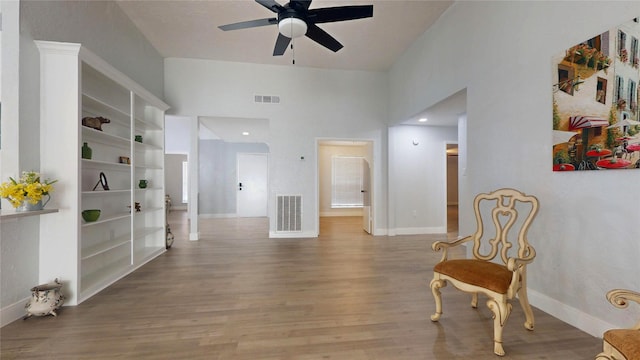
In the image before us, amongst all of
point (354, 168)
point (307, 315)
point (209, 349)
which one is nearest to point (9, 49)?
point (209, 349)

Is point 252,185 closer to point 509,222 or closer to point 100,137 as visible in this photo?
point 100,137

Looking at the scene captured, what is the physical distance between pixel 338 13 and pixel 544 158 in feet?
7.64

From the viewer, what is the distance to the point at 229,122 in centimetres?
582

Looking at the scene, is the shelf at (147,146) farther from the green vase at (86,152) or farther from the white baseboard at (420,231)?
the white baseboard at (420,231)

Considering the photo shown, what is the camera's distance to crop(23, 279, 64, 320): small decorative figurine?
212cm

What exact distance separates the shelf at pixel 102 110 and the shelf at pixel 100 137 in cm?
30

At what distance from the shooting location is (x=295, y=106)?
17.7 feet

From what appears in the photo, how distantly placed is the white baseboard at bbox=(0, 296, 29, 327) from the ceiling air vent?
427cm

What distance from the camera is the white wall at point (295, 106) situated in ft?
16.7

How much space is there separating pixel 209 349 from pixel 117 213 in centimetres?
272

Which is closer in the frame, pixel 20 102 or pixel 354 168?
pixel 20 102

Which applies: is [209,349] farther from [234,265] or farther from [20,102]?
[20,102]

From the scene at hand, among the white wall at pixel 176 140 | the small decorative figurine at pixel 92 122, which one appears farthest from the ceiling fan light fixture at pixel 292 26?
the white wall at pixel 176 140

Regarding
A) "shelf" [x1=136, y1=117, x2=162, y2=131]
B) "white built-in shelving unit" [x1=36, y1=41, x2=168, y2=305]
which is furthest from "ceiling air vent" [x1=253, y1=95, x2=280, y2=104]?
"shelf" [x1=136, y1=117, x2=162, y2=131]
